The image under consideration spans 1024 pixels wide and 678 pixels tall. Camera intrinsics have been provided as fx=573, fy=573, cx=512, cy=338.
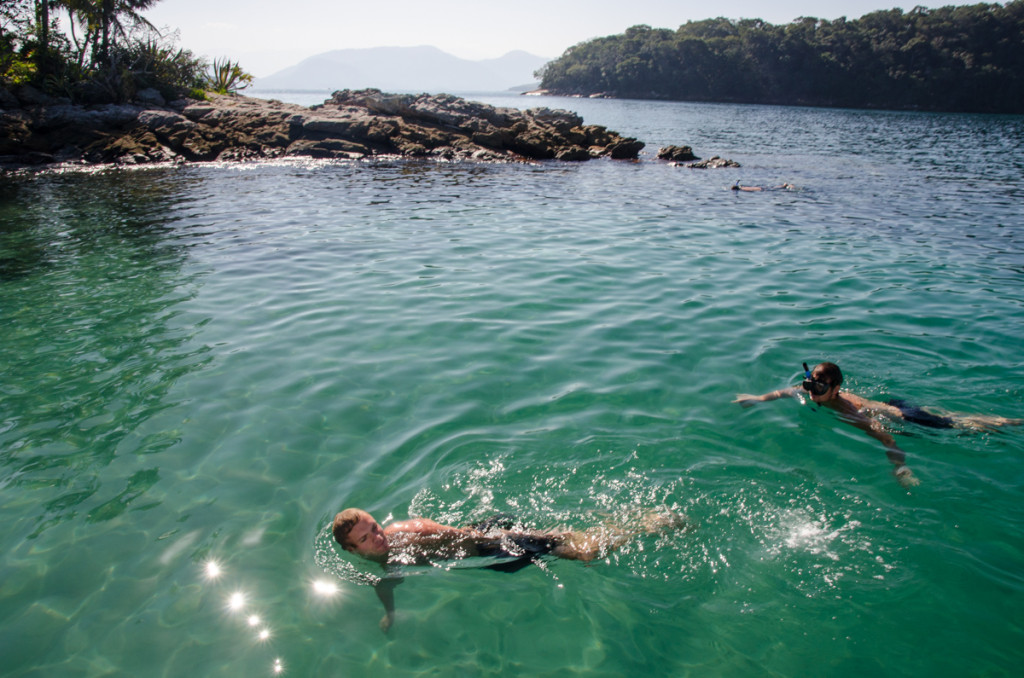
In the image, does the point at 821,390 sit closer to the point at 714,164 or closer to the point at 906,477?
the point at 906,477

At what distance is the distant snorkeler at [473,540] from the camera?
432 centimetres

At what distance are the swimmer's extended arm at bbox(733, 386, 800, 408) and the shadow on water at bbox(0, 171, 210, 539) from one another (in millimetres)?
6120

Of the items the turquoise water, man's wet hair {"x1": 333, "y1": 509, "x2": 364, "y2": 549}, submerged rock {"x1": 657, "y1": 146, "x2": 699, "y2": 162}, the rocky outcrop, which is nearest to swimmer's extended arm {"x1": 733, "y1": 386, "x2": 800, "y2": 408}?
the turquoise water

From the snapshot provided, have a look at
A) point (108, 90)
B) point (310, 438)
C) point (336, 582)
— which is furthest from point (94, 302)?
point (108, 90)

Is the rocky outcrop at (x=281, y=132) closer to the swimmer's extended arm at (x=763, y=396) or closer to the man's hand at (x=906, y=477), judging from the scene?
the swimmer's extended arm at (x=763, y=396)

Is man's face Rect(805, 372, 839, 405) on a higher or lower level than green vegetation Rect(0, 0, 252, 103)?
lower

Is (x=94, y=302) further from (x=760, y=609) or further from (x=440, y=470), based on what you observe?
(x=760, y=609)

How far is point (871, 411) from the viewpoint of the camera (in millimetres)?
6207

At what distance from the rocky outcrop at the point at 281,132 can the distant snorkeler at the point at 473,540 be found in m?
26.3

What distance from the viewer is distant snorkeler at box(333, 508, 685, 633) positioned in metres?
4.32

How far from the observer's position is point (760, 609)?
402cm

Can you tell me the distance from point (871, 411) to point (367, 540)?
538 cm

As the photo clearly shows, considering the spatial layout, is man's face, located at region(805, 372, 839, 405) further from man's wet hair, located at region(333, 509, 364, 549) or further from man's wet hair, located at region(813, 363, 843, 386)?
man's wet hair, located at region(333, 509, 364, 549)

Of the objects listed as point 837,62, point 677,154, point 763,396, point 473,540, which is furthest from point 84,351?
point 837,62
